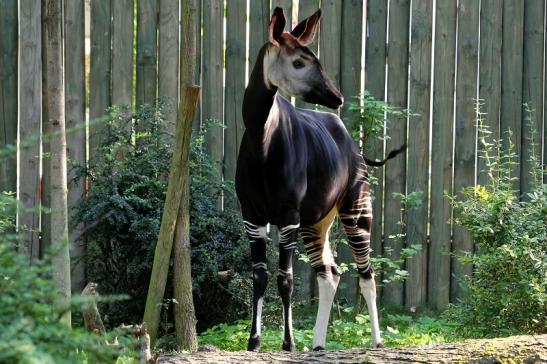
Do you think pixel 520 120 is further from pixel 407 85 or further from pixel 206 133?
pixel 206 133

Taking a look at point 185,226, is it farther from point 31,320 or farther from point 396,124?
point 31,320

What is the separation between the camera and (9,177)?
23.6 feet

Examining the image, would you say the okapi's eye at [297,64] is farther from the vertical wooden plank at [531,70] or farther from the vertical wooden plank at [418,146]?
the vertical wooden plank at [531,70]

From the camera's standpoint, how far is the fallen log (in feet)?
12.9

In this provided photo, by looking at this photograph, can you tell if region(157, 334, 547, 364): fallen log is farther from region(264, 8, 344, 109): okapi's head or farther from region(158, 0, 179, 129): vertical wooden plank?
region(158, 0, 179, 129): vertical wooden plank

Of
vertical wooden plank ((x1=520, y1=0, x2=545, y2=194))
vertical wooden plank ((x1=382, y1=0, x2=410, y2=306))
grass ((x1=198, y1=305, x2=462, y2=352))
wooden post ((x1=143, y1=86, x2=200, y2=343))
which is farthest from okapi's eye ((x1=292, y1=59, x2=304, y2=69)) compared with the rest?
vertical wooden plank ((x1=520, y1=0, x2=545, y2=194))

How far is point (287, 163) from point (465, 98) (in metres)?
2.87

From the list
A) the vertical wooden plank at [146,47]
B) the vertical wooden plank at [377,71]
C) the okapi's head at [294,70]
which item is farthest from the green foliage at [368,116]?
the okapi's head at [294,70]

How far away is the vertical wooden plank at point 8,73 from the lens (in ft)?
23.7

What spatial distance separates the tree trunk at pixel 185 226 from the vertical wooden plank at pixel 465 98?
288 centimetres

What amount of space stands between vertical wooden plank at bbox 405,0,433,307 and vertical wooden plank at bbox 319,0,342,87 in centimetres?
61

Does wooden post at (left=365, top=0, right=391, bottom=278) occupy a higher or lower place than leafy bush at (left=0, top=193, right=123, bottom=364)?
higher

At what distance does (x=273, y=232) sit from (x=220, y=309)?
3.54 ft

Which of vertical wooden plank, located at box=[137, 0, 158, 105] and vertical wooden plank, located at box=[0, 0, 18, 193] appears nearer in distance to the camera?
vertical wooden plank, located at box=[0, 0, 18, 193]
